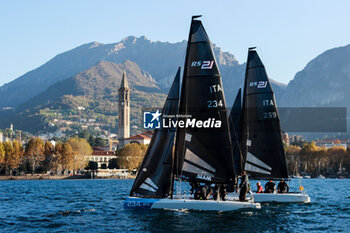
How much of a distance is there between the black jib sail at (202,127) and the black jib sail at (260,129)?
371 inches

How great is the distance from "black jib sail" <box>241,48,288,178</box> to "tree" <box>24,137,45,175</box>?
331 ft

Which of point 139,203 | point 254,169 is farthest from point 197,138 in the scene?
point 254,169

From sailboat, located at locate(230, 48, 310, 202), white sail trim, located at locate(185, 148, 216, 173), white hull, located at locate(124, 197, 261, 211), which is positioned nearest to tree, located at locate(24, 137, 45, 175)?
sailboat, located at locate(230, 48, 310, 202)

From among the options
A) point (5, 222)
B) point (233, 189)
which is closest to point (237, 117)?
point (233, 189)

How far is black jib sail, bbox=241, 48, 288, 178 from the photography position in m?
42.5

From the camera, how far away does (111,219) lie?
105 feet

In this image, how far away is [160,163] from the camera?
111 feet

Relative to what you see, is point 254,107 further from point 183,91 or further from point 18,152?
point 18,152

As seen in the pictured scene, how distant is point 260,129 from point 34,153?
103 meters

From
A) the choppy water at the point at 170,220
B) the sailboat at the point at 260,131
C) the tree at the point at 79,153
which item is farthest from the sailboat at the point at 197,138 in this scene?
the tree at the point at 79,153

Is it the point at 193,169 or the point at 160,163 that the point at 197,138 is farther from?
the point at 160,163

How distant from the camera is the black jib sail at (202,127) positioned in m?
33.2

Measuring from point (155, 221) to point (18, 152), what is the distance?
106 metres

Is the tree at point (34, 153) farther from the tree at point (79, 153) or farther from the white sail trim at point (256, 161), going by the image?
the white sail trim at point (256, 161)
